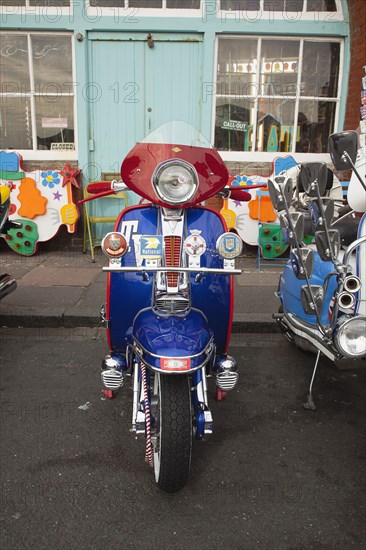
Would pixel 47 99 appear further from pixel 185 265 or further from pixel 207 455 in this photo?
pixel 207 455

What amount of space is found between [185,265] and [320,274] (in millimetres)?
1089

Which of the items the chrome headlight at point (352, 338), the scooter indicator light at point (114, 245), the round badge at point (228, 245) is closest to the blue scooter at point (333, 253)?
the chrome headlight at point (352, 338)

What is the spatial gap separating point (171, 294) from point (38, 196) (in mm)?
4410

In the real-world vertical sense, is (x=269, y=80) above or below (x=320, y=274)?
above

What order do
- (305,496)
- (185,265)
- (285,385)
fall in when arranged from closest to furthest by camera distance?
(305,496) < (185,265) < (285,385)

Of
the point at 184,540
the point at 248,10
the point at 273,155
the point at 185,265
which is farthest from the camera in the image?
the point at 273,155

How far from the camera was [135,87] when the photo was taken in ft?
20.2

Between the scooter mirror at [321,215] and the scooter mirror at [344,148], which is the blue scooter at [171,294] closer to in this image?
the scooter mirror at [321,215]

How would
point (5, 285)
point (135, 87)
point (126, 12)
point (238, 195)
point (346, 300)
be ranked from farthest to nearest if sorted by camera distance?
point (135, 87) < point (126, 12) < point (5, 285) < point (238, 195) < point (346, 300)

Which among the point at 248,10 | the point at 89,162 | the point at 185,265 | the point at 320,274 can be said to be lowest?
the point at 320,274

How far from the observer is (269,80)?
248 inches


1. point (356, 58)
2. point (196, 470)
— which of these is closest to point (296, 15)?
point (356, 58)

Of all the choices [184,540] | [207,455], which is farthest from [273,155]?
[184,540]

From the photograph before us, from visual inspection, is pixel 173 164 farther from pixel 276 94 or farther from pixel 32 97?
pixel 32 97
